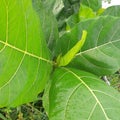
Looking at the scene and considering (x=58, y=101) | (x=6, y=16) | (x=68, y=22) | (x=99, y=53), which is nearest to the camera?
(x=6, y=16)

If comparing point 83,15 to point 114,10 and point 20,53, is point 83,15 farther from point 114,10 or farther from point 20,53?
point 20,53

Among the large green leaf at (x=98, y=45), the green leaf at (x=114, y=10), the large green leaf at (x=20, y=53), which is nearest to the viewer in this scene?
the large green leaf at (x=20, y=53)

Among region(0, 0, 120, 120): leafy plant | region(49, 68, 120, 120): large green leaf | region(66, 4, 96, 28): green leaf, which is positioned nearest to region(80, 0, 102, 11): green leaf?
region(66, 4, 96, 28): green leaf

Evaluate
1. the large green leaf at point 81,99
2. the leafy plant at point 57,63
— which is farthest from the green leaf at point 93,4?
the large green leaf at point 81,99

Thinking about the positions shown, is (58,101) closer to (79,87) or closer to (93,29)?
(79,87)

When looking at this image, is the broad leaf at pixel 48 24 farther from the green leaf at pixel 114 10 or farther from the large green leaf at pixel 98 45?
the green leaf at pixel 114 10

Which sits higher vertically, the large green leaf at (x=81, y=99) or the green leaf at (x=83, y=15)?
the green leaf at (x=83, y=15)

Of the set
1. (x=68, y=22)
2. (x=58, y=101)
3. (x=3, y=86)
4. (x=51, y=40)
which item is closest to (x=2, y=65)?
(x=3, y=86)

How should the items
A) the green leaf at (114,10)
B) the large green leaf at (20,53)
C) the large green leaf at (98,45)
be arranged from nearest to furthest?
the large green leaf at (20,53), the large green leaf at (98,45), the green leaf at (114,10)
